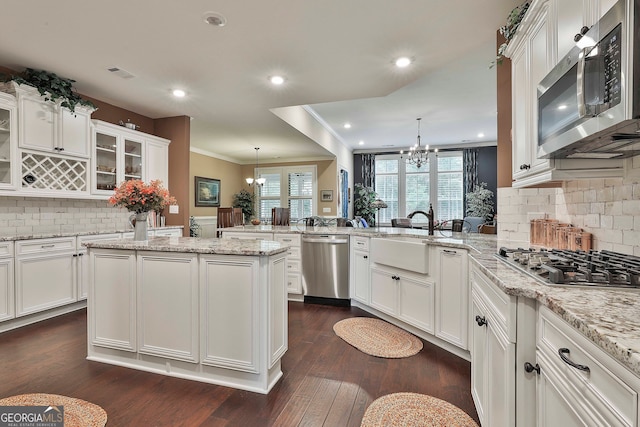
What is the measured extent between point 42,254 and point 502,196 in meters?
4.50

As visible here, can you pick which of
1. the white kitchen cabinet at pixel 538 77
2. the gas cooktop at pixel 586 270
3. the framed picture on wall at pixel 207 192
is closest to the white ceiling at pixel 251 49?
the white kitchen cabinet at pixel 538 77

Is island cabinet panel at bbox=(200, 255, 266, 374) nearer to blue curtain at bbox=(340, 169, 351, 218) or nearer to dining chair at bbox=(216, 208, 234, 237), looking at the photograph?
dining chair at bbox=(216, 208, 234, 237)

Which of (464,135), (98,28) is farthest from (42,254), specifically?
(464,135)

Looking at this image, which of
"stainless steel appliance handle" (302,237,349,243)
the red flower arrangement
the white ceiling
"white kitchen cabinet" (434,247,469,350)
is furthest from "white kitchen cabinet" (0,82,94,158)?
"white kitchen cabinet" (434,247,469,350)

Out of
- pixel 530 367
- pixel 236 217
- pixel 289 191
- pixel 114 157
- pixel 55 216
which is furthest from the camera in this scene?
pixel 289 191

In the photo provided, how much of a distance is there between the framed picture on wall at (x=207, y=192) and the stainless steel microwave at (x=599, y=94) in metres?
7.18

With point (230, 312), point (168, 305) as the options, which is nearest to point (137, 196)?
point (168, 305)

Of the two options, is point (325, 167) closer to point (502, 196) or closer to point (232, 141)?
point (232, 141)

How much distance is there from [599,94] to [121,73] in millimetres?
4023

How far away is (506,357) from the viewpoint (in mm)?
1104

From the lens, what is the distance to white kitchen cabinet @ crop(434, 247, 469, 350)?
2.32 meters

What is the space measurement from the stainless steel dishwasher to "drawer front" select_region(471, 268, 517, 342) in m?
2.24

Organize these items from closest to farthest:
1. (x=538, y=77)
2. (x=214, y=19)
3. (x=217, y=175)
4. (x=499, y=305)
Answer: (x=499, y=305) < (x=538, y=77) < (x=214, y=19) < (x=217, y=175)

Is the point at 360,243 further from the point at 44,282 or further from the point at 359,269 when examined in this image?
the point at 44,282
